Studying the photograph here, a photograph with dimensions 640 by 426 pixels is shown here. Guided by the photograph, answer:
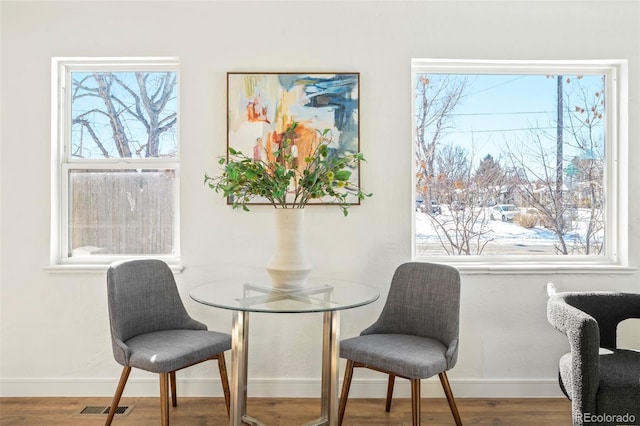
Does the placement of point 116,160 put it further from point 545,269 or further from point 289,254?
point 545,269

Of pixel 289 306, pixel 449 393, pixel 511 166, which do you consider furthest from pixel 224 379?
pixel 511 166

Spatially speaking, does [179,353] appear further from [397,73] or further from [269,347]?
[397,73]

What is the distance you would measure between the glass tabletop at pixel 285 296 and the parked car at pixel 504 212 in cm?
110

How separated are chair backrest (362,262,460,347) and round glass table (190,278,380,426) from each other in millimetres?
298

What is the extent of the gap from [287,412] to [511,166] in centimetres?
202

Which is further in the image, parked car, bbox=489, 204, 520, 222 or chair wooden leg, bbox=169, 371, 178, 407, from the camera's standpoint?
parked car, bbox=489, 204, 520, 222

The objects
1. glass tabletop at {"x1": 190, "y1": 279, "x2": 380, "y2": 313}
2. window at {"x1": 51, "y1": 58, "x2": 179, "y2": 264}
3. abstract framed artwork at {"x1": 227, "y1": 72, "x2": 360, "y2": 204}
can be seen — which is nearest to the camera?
glass tabletop at {"x1": 190, "y1": 279, "x2": 380, "y2": 313}

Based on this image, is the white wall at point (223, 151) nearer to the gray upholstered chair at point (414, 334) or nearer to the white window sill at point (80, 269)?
the white window sill at point (80, 269)

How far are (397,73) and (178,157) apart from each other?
4.73 ft

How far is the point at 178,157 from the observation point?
2865 millimetres

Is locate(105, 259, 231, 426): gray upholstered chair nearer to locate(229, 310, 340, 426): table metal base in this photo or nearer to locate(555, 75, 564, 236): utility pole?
locate(229, 310, 340, 426): table metal base

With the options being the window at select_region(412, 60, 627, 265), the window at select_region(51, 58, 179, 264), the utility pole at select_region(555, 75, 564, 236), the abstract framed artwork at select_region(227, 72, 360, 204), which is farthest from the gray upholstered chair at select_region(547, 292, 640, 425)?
the window at select_region(51, 58, 179, 264)

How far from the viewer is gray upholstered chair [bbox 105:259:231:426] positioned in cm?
212

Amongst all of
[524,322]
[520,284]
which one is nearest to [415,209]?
[520,284]
